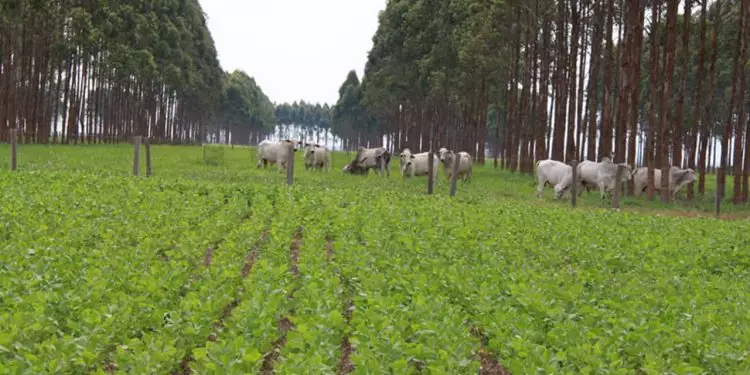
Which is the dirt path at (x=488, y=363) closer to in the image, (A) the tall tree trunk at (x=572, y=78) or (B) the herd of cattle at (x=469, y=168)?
(B) the herd of cattle at (x=469, y=168)

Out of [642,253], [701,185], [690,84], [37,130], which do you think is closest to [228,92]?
[37,130]

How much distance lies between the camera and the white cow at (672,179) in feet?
89.2

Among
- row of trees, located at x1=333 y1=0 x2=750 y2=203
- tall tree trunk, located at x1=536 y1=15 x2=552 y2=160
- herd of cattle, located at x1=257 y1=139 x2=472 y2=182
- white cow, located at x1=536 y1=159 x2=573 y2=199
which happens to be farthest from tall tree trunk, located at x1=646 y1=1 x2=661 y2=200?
herd of cattle, located at x1=257 y1=139 x2=472 y2=182

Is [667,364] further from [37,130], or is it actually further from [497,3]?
[37,130]

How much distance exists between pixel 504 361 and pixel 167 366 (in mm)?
2634

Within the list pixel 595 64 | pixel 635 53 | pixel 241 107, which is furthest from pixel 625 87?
pixel 241 107

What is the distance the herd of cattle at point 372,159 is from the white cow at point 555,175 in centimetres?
586

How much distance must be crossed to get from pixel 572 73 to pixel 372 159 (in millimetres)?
12188

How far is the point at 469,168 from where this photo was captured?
3244 cm

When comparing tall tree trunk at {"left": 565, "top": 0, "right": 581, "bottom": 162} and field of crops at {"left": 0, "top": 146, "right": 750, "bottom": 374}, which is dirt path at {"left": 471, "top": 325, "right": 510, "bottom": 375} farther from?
tall tree trunk at {"left": 565, "top": 0, "right": 581, "bottom": 162}

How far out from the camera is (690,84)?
172ft

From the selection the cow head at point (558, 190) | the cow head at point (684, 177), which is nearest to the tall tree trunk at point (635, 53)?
the cow head at point (684, 177)

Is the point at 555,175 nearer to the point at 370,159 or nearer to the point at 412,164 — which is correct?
the point at 412,164

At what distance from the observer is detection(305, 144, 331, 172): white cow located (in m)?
36.2
